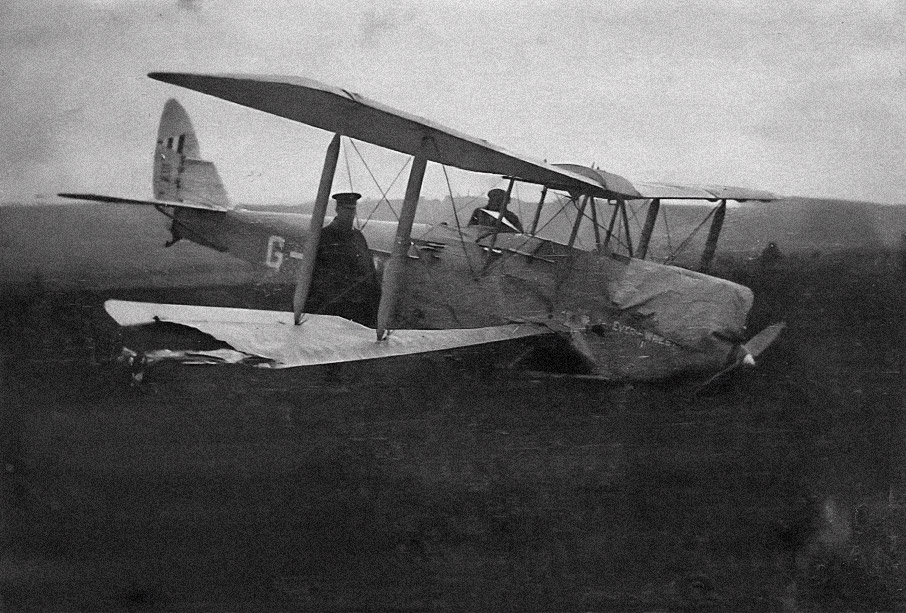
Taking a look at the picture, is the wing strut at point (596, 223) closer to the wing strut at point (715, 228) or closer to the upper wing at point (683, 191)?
the upper wing at point (683, 191)

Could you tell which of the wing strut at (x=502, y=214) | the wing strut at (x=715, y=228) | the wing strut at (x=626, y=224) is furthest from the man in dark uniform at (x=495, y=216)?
the wing strut at (x=715, y=228)

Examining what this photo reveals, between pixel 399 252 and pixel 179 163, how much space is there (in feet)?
2.87

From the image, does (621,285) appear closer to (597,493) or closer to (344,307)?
(597,493)

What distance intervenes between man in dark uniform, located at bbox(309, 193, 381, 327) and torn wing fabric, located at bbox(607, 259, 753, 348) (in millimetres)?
938

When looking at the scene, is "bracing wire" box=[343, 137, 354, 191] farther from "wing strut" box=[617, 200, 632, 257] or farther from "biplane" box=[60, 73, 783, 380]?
"wing strut" box=[617, 200, 632, 257]

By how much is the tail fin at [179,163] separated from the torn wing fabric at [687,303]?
160 centimetres

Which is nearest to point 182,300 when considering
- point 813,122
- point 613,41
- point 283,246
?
point 283,246

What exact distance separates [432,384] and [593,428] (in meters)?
0.62

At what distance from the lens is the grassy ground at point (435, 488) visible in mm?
2641

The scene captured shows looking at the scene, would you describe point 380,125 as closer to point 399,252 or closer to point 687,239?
point 399,252

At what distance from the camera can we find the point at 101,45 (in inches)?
104

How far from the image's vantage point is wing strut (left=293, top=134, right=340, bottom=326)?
2.55 metres

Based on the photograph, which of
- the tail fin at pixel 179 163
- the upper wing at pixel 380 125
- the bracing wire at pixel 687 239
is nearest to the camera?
the upper wing at pixel 380 125

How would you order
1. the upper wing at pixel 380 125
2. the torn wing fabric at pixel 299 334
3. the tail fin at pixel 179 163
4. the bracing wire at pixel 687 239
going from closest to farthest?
the upper wing at pixel 380 125, the torn wing fabric at pixel 299 334, the tail fin at pixel 179 163, the bracing wire at pixel 687 239
